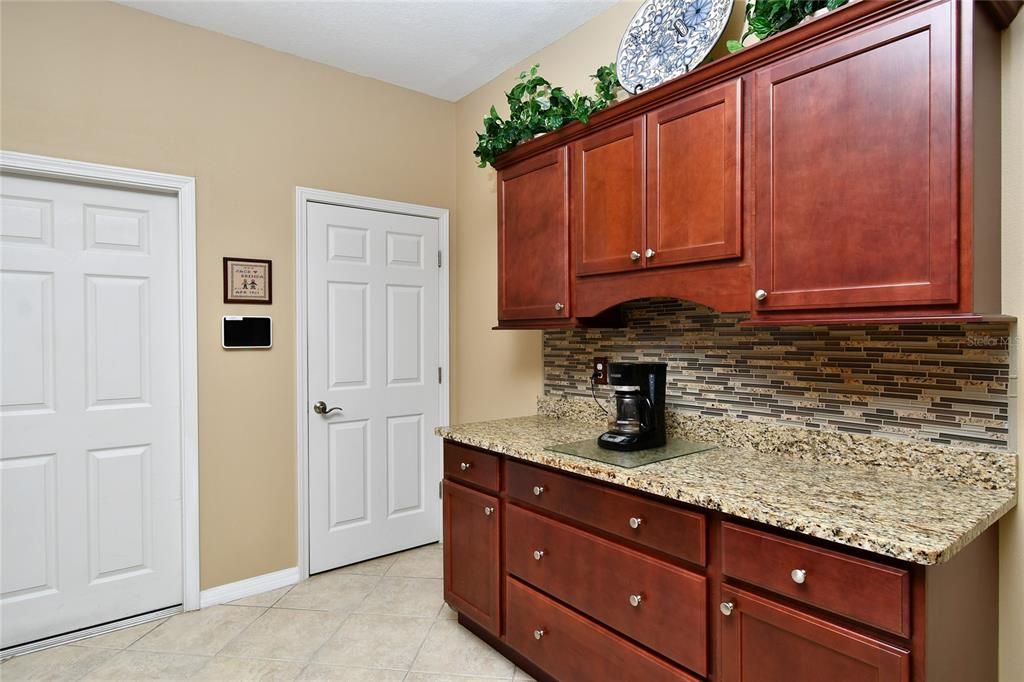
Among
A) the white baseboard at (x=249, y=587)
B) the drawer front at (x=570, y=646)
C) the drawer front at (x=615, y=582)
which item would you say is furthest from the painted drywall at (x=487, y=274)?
the white baseboard at (x=249, y=587)

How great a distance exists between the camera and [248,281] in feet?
9.12

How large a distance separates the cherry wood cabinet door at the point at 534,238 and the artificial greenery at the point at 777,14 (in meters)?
0.82

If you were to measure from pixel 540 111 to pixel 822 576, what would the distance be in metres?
1.96

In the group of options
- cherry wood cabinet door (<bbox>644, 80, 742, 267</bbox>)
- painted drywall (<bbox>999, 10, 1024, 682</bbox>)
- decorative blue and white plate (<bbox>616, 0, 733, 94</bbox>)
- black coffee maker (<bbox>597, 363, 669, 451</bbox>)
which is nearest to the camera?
painted drywall (<bbox>999, 10, 1024, 682</bbox>)

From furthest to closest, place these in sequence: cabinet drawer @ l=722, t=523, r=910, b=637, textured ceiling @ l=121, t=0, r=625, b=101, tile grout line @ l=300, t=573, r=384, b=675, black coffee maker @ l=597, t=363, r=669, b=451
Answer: textured ceiling @ l=121, t=0, r=625, b=101 → tile grout line @ l=300, t=573, r=384, b=675 → black coffee maker @ l=597, t=363, r=669, b=451 → cabinet drawer @ l=722, t=523, r=910, b=637

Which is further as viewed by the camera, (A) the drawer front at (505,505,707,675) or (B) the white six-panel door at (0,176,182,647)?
(B) the white six-panel door at (0,176,182,647)

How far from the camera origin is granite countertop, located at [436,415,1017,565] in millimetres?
1160

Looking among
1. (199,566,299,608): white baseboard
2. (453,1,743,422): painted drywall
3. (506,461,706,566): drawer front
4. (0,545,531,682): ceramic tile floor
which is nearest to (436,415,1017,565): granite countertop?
(506,461,706,566): drawer front

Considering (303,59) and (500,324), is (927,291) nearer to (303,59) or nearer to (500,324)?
(500,324)

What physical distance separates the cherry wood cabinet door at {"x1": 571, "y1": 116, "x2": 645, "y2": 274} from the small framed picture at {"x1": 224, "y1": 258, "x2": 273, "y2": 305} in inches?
63.4

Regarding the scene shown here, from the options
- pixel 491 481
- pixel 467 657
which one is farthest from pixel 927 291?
pixel 467 657

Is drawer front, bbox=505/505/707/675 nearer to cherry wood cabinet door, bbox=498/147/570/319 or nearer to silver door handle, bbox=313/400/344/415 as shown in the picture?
cherry wood cabinet door, bbox=498/147/570/319

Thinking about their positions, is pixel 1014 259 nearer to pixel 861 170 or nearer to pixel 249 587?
pixel 861 170

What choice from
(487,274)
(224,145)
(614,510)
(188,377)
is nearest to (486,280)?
(487,274)
